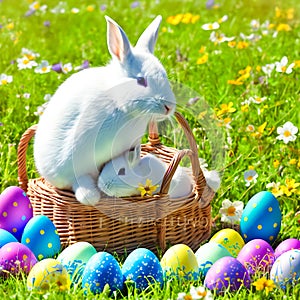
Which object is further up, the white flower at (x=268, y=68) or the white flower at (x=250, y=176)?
the white flower at (x=268, y=68)

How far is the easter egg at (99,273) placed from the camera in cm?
267

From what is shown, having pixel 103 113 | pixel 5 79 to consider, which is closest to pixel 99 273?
pixel 103 113

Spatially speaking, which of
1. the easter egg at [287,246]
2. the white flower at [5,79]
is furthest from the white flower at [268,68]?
the easter egg at [287,246]

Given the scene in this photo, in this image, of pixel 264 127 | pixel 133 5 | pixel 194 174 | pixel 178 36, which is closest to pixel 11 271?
pixel 194 174

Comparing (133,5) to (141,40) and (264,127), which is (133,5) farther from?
(141,40)

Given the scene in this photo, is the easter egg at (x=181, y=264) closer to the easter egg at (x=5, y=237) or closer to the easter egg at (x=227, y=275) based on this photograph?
the easter egg at (x=227, y=275)

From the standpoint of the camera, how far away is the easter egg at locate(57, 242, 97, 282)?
2814mm

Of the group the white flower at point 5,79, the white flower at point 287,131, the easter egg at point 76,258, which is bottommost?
the easter egg at point 76,258

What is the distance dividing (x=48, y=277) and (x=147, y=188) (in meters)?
0.62

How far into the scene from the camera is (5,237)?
9.94 feet

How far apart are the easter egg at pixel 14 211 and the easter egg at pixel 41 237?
195mm

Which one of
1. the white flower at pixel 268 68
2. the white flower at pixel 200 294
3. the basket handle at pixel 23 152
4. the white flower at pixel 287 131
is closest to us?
the white flower at pixel 200 294

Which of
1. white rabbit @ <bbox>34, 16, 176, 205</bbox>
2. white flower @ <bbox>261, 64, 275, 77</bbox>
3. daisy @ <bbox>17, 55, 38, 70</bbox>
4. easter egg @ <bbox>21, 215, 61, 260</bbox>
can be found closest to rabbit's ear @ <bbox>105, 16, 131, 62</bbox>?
white rabbit @ <bbox>34, 16, 176, 205</bbox>

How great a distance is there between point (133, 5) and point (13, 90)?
1.85 meters
